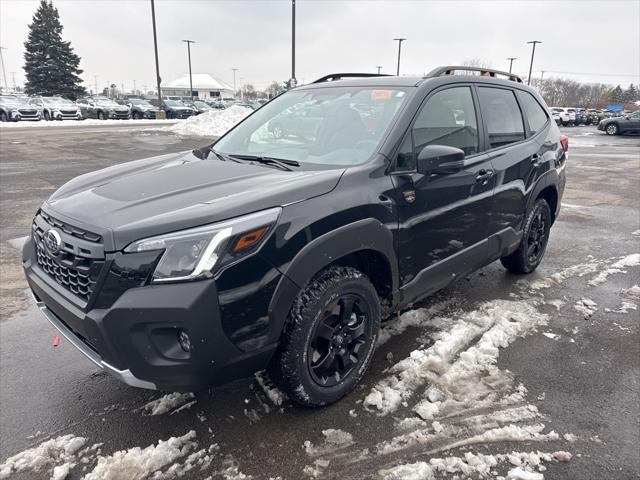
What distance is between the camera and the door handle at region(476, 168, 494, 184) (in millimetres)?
3615

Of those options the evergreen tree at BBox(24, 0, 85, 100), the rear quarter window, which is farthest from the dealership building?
the rear quarter window

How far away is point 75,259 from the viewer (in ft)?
7.51

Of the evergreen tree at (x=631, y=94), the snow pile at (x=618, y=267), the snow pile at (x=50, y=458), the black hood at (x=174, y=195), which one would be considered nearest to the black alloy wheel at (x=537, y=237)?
the snow pile at (x=618, y=267)

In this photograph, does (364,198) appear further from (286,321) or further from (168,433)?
(168,433)

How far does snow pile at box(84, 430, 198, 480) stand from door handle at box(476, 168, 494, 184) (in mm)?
2601

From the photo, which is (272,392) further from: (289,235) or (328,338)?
(289,235)

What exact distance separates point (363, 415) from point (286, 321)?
77cm

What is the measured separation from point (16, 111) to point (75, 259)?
31.8m

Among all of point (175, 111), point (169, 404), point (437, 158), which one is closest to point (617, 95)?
point (175, 111)

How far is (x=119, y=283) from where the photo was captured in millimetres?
2117

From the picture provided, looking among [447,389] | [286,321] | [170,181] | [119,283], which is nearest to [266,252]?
[286,321]

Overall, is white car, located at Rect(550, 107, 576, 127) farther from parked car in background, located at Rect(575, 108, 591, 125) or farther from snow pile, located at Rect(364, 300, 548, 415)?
snow pile, located at Rect(364, 300, 548, 415)

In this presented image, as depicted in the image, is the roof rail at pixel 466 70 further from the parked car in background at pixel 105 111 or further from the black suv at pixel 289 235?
the parked car in background at pixel 105 111

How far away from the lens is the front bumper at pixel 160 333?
6.78 feet
